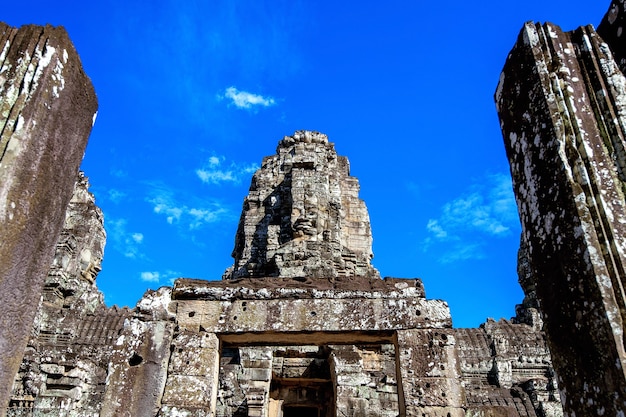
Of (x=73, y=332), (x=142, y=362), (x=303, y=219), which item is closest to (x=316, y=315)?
(x=142, y=362)

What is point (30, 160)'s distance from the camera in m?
3.03

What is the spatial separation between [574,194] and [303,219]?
17028mm

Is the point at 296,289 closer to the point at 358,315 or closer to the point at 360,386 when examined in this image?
the point at 358,315

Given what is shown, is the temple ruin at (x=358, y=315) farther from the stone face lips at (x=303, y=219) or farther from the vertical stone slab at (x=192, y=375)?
the stone face lips at (x=303, y=219)

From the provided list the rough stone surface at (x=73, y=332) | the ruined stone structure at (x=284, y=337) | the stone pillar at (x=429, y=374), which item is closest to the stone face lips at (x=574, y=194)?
the stone pillar at (x=429, y=374)

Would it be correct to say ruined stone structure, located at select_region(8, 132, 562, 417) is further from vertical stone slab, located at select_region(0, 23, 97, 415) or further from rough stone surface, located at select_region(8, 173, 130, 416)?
vertical stone slab, located at select_region(0, 23, 97, 415)

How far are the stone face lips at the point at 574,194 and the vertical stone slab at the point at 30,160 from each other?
320cm

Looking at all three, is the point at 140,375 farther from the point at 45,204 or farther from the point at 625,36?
the point at 625,36

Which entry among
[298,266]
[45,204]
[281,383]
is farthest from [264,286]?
[298,266]

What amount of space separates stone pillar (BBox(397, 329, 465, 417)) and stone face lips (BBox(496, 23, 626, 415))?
395 cm

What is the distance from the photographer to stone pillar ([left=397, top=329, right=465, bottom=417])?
22.1 ft

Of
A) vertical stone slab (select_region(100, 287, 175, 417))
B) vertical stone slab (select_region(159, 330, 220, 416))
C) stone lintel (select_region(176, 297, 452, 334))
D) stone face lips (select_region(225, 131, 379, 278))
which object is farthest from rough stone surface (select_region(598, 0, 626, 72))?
stone face lips (select_region(225, 131, 379, 278))

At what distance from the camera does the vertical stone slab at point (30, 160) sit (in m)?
2.85

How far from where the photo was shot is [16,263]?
287 centimetres
